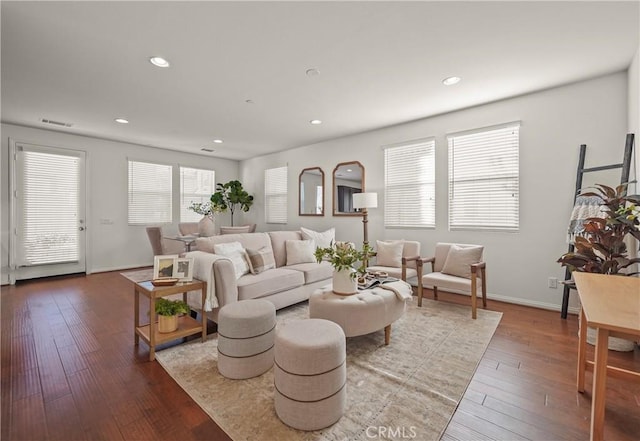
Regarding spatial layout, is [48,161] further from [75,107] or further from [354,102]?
[354,102]

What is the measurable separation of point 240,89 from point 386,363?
3.31 metres

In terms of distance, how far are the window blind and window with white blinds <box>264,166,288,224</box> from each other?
12.2ft

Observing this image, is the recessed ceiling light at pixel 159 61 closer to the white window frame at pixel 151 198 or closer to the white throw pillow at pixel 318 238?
the white throw pillow at pixel 318 238

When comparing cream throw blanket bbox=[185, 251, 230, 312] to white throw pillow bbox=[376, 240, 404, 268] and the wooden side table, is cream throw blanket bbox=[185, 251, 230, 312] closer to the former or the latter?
the wooden side table

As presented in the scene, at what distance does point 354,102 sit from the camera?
12.2ft

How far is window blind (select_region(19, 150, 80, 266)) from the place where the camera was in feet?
15.7

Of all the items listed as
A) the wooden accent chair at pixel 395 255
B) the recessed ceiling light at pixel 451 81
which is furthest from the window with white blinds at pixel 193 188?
the recessed ceiling light at pixel 451 81

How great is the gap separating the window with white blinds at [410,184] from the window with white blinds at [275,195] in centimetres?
267

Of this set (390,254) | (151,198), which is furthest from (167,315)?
(151,198)

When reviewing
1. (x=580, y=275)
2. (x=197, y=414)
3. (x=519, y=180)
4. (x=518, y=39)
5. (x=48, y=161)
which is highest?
(x=518, y=39)

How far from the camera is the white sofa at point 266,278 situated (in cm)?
266

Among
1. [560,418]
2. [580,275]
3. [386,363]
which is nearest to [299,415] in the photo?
[386,363]

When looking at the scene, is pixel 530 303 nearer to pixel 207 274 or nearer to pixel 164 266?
pixel 207 274

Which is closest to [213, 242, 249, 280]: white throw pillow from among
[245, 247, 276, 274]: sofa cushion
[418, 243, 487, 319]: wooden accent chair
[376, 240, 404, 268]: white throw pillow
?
[245, 247, 276, 274]: sofa cushion
